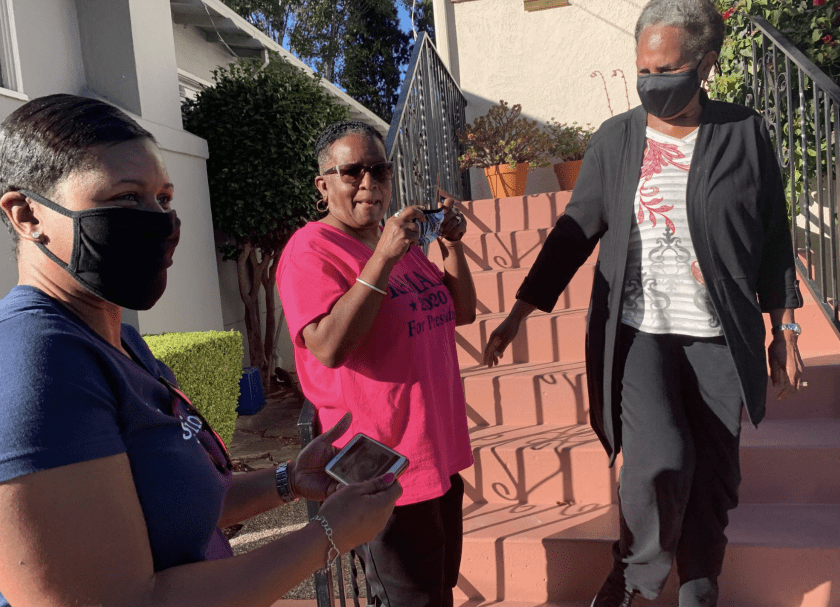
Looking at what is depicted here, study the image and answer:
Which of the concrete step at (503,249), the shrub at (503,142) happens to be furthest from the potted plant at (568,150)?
the concrete step at (503,249)

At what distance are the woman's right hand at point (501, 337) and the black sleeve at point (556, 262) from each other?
97mm

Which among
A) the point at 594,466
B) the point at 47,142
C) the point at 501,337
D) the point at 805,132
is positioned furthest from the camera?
the point at 805,132

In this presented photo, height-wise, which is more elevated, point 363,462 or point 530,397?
point 363,462

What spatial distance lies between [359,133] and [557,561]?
1.78 m

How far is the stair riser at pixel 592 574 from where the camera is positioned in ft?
7.74

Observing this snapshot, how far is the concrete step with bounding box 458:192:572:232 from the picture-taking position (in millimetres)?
5020

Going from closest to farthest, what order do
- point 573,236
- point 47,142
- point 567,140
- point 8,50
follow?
point 47,142, point 573,236, point 8,50, point 567,140

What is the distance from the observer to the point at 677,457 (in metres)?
1.92

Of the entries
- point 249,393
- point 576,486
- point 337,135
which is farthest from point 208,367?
point 337,135

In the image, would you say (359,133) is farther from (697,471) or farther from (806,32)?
(806,32)

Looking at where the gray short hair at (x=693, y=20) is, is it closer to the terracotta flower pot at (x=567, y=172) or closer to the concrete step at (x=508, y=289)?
the concrete step at (x=508, y=289)

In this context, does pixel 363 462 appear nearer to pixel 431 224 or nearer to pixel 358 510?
pixel 358 510

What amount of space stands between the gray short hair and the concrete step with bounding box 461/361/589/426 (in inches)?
67.0

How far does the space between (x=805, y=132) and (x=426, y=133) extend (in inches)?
103
